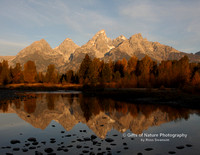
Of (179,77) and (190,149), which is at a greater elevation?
(179,77)

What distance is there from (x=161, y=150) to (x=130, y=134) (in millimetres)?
4310

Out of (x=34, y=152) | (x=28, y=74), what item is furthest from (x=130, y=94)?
(x=28, y=74)

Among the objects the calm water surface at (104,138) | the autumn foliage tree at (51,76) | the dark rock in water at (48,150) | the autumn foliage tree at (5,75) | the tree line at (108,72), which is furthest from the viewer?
the autumn foliage tree at (51,76)

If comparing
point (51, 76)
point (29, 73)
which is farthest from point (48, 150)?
point (51, 76)

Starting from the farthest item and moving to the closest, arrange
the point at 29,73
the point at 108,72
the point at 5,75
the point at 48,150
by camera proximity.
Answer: the point at 29,73, the point at 5,75, the point at 108,72, the point at 48,150

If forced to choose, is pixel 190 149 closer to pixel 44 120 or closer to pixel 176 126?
pixel 176 126

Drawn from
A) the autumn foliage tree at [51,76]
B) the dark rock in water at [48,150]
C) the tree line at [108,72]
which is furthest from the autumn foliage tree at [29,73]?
the dark rock in water at [48,150]

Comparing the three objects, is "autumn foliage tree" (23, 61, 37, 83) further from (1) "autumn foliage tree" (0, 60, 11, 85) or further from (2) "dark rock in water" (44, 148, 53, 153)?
(2) "dark rock in water" (44, 148, 53, 153)

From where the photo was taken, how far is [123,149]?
468 inches

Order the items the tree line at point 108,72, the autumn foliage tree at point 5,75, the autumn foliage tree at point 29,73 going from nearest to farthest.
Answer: the tree line at point 108,72
the autumn foliage tree at point 5,75
the autumn foliage tree at point 29,73

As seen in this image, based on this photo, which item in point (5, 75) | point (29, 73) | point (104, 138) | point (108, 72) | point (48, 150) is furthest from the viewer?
point (29, 73)

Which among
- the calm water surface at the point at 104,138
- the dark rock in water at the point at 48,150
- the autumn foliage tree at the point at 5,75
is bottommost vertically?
the calm water surface at the point at 104,138

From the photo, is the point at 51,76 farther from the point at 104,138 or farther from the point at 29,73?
the point at 104,138

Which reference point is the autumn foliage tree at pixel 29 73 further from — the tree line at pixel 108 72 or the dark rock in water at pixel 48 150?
the dark rock in water at pixel 48 150
